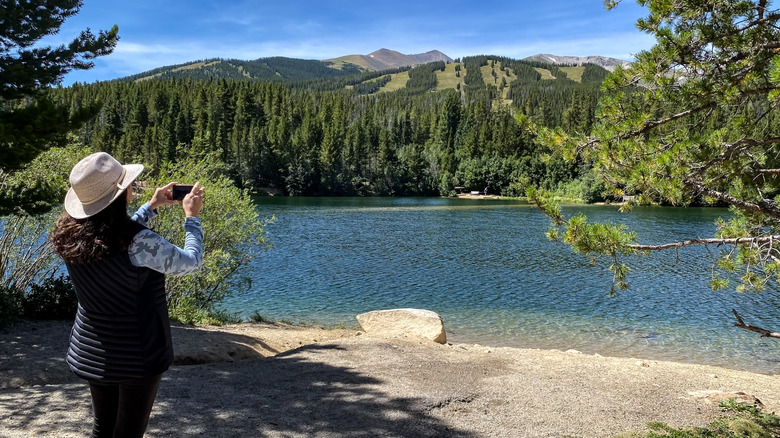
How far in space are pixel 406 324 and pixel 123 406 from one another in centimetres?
885

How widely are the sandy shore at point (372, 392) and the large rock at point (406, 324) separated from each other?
4.74 ft

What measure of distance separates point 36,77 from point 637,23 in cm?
824

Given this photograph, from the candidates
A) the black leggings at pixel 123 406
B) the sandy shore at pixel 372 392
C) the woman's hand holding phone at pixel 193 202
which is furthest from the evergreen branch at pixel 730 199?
the black leggings at pixel 123 406

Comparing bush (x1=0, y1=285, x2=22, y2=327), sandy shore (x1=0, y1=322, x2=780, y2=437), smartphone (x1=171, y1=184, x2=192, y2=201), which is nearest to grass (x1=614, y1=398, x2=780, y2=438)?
sandy shore (x1=0, y1=322, x2=780, y2=437)

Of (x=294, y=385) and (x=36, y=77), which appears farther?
(x=36, y=77)

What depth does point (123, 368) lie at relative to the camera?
2867 mm

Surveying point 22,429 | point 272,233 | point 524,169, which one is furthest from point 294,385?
point 524,169

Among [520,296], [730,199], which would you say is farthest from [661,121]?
[520,296]

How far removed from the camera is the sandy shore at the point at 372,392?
5273mm

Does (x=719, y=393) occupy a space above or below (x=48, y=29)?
below

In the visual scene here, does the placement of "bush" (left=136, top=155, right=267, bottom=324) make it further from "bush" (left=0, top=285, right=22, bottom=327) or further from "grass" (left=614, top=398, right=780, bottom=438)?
"grass" (left=614, top=398, right=780, bottom=438)

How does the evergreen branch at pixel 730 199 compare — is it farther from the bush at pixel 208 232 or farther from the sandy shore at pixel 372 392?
the bush at pixel 208 232

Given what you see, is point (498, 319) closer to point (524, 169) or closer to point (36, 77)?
point (36, 77)

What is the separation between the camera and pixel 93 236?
9.04 feet
